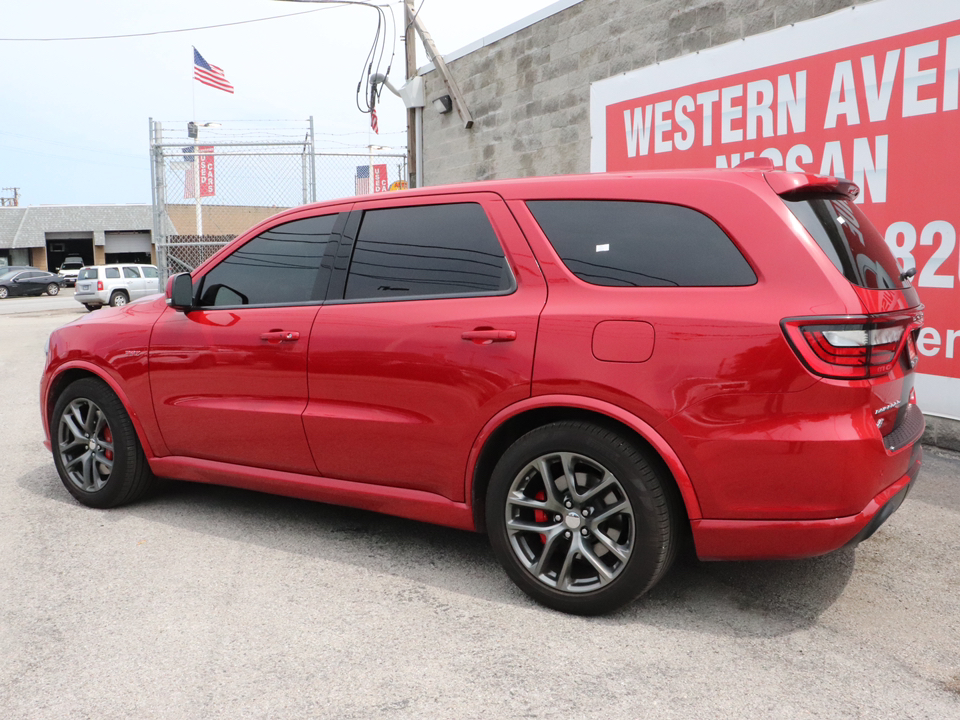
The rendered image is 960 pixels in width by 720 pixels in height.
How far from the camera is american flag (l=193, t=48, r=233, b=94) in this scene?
22156 mm

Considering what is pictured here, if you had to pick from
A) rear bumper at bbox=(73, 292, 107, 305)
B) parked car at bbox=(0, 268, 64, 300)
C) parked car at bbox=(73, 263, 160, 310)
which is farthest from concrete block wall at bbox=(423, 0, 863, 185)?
parked car at bbox=(0, 268, 64, 300)

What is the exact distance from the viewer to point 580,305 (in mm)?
3258

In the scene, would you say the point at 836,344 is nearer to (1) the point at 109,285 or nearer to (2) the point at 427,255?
(2) the point at 427,255

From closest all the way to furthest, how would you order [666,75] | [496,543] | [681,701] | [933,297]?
[681,701]
[496,543]
[933,297]
[666,75]

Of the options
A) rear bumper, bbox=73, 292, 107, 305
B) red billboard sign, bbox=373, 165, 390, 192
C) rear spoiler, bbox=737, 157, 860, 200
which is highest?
red billboard sign, bbox=373, 165, 390, 192

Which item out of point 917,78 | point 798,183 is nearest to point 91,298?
A: point 917,78

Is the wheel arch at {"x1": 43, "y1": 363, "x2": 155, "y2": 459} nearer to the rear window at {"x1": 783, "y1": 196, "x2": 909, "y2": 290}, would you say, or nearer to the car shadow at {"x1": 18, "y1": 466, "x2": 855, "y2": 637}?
the car shadow at {"x1": 18, "y1": 466, "x2": 855, "y2": 637}

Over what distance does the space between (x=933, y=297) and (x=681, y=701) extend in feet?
14.7

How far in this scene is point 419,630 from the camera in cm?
321

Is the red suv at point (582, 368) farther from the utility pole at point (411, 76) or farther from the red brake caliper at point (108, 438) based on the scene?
the utility pole at point (411, 76)

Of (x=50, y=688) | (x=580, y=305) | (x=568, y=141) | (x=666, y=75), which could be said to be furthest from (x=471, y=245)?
(x=568, y=141)

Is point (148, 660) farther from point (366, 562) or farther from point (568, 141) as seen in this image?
point (568, 141)

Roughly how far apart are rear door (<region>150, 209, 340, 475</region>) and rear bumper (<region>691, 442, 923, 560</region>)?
75.4 inches

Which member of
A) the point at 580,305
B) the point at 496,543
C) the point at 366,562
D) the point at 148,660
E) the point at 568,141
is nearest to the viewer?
the point at 148,660
